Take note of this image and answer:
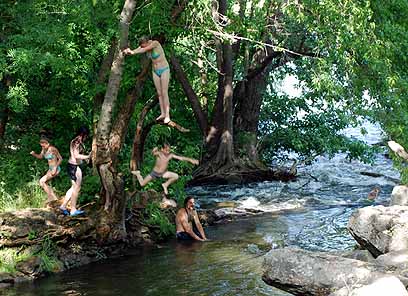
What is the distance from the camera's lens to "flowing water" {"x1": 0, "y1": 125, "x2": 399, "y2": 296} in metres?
10.3

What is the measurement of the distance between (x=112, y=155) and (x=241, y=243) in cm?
317

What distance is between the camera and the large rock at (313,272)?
6.62 meters

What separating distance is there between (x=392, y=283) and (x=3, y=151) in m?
10.3

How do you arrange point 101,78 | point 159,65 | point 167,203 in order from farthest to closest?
point 167,203, point 101,78, point 159,65

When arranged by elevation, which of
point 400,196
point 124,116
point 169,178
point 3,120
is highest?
point 3,120

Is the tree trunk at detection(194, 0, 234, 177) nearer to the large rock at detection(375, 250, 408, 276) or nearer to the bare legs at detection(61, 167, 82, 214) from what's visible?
the bare legs at detection(61, 167, 82, 214)

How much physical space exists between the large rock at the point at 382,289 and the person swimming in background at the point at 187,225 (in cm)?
798

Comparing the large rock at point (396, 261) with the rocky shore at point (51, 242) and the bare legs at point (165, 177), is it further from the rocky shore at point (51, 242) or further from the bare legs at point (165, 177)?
the bare legs at point (165, 177)

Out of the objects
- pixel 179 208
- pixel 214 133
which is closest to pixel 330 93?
pixel 179 208

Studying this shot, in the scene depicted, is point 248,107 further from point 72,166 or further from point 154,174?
point 72,166

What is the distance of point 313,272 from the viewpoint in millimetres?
6992

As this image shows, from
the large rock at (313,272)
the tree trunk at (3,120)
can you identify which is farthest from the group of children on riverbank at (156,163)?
the large rock at (313,272)

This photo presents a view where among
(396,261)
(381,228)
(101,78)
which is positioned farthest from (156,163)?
(396,261)

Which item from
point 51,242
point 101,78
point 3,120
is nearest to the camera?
point 51,242
